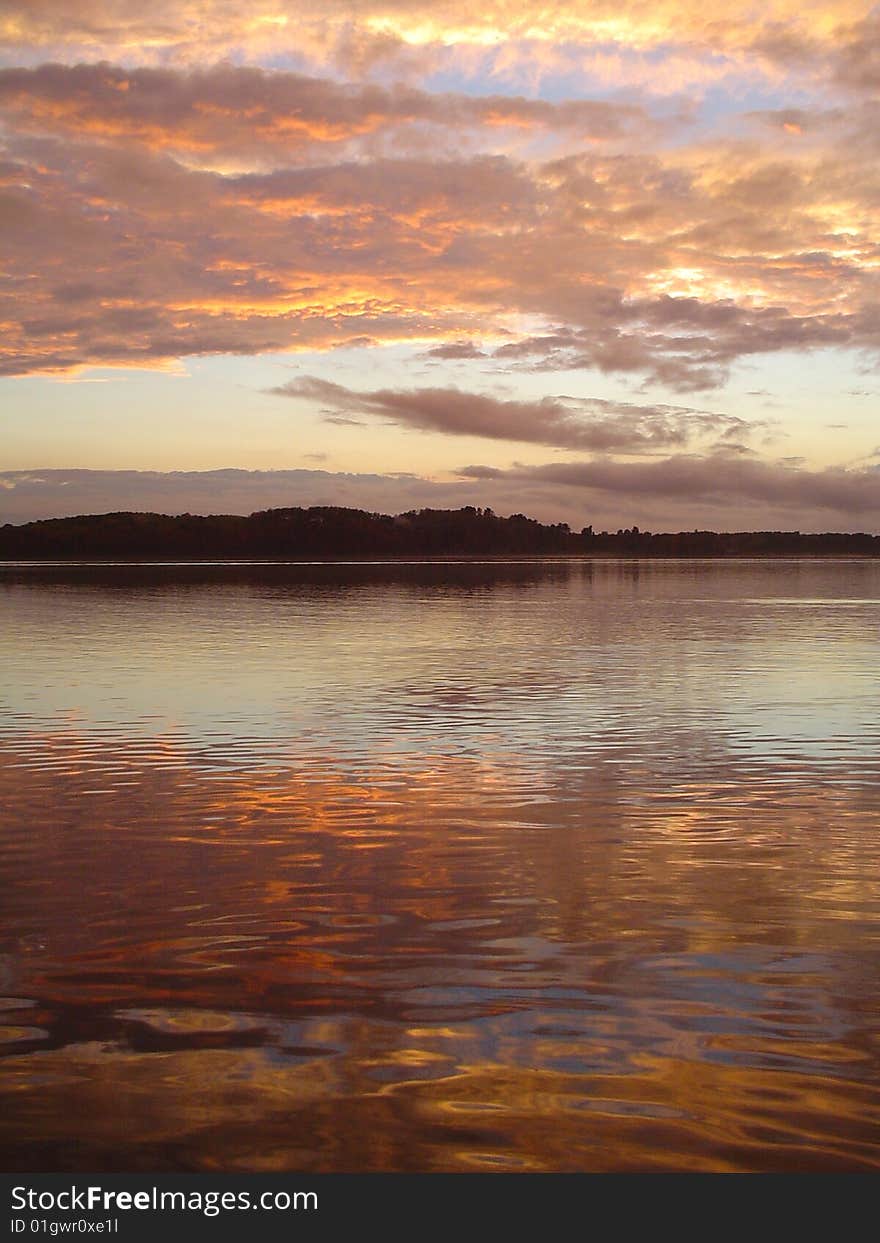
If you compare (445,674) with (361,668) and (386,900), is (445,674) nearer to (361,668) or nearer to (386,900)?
(361,668)

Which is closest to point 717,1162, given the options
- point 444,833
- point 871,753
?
point 444,833

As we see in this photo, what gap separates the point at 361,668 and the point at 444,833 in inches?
758

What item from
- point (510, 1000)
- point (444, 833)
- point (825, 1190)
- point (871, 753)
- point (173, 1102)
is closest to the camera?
point (825, 1190)

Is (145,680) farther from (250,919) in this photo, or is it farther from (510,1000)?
(510,1000)

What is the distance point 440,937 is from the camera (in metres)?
9.97

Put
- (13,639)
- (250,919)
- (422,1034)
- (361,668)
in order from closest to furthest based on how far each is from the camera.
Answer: (422,1034) → (250,919) → (361,668) → (13,639)

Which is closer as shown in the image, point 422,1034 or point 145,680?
point 422,1034

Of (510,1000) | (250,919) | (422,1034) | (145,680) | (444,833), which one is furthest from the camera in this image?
(145,680)

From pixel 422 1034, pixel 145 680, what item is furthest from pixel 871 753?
pixel 145 680

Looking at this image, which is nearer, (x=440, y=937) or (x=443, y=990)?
(x=443, y=990)

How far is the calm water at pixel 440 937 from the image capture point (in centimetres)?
687

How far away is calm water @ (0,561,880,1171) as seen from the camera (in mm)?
6867

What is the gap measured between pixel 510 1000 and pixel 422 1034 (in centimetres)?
82

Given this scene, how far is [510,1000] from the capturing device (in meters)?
8.54
